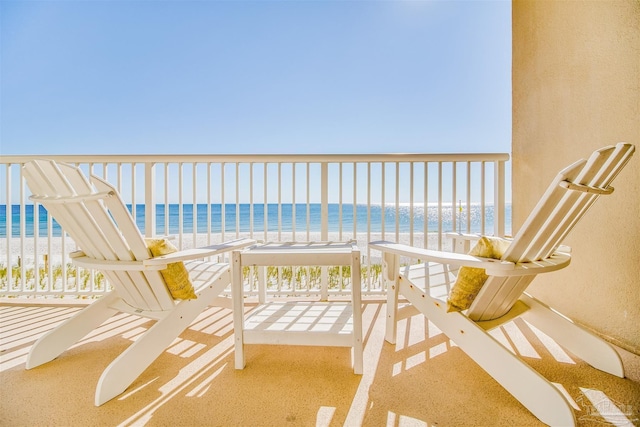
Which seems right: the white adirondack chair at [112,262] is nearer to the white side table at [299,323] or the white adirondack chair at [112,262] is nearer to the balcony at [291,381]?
the balcony at [291,381]

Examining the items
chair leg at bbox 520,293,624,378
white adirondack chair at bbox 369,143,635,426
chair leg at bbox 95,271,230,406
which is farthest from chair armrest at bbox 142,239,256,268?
chair leg at bbox 520,293,624,378

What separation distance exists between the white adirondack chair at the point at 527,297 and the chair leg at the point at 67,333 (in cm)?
153

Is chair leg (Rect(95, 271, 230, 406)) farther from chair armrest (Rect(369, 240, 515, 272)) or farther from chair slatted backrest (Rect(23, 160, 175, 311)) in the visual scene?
chair armrest (Rect(369, 240, 515, 272))

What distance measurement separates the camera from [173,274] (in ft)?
4.27

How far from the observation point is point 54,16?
2.93m

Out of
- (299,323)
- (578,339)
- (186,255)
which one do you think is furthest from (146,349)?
(578,339)

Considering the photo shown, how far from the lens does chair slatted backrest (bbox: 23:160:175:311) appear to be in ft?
3.61

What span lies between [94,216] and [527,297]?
2086mm

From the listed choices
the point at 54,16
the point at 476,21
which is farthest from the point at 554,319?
the point at 54,16

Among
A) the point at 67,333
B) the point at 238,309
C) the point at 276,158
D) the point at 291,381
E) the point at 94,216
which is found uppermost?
the point at 276,158

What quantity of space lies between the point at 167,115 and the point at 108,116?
16.7 feet

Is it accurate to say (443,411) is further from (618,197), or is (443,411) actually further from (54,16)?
(54,16)

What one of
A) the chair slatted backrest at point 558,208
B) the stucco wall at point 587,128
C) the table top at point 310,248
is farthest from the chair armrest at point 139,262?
the stucco wall at point 587,128

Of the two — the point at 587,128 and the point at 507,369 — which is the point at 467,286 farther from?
the point at 587,128
